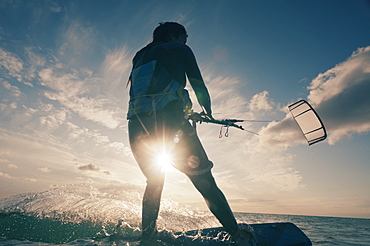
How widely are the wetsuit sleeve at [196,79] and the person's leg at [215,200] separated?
0.90 m

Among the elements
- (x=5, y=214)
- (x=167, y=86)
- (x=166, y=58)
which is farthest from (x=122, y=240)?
(x=5, y=214)

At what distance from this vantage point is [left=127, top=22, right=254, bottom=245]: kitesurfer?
2281 mm

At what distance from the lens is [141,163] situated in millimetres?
2613

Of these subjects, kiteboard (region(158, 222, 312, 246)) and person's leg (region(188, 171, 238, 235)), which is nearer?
person's leg (region(188, 171, 238, 235))

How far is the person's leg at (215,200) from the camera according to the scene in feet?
7.31

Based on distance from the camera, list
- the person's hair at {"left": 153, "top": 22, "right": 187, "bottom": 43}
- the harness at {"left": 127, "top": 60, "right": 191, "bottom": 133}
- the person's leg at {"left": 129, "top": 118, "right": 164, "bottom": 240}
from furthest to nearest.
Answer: the person's hair at {"left": 153, "top": 22, "right": 187, "bottom": 43}
the person's leg at {"left": 129, "top": 118, "right": 164, "bottom": 240}
the harness at {"left": 127, "top": 60, "right": 191, "bottom": 133}

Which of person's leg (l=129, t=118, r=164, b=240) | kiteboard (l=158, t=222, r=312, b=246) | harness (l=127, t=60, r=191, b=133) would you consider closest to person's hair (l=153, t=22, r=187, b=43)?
harness (l=127, t=60, r=191, b=133)

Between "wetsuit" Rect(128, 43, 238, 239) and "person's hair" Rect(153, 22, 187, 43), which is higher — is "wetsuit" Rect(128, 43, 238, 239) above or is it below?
below

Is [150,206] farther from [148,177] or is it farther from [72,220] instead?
[72,220]

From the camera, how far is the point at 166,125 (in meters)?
2.30

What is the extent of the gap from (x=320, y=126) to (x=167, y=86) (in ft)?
11.8

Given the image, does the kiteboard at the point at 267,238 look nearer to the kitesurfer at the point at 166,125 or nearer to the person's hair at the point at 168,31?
the kitesurfer at the point at 166,125

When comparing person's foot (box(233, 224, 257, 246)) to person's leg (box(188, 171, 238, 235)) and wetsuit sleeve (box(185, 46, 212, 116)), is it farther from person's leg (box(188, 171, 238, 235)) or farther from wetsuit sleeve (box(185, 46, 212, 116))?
wetsuit sleeve (box(185, 46, 212, 116))

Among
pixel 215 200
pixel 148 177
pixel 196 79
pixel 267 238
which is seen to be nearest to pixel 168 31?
pixel 196 79
